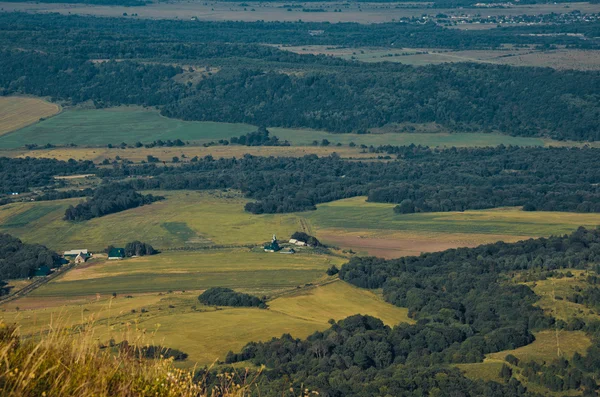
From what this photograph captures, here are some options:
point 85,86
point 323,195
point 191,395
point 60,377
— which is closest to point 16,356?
point 60,377

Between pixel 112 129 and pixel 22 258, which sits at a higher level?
pixel 22 258

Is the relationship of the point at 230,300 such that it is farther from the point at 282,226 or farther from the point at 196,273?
the point at 282,226

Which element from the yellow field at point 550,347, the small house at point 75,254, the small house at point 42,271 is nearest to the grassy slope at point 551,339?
the yellow field at point 550,347

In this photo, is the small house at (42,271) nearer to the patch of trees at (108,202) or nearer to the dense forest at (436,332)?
the patch of trees at (108,202)

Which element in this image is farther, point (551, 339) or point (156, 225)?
point (156, 225)

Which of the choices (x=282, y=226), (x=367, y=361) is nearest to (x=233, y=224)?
(x=282, y=226)

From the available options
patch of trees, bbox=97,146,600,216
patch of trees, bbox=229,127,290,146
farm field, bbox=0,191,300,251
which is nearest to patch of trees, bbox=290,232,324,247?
farm field, bbox=0,191,300,251
